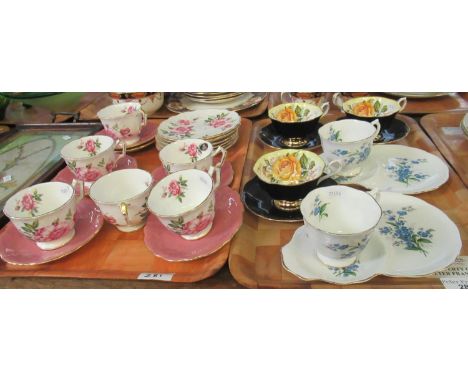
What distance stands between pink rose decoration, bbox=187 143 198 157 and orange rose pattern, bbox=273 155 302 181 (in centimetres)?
26

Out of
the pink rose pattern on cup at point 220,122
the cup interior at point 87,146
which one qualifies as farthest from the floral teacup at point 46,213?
the pink rose pattern on cup at point 220,122

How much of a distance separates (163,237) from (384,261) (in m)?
0.52

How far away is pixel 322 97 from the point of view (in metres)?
1.54

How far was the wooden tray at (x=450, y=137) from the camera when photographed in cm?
Answer: 115

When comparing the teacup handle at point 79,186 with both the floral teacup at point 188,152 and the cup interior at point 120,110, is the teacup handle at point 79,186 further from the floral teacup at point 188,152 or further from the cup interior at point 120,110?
the cup interior at point 120,110

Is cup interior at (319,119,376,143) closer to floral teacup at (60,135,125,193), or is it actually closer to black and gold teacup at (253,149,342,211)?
black and gold teacup at (253,149,342,211)

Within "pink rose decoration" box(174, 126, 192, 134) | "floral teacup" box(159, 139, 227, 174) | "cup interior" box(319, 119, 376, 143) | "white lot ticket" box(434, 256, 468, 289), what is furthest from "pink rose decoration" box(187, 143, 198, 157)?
"white lot ticket" box(434, 256, 468, 289)

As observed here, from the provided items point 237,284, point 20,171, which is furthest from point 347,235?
point 20,171

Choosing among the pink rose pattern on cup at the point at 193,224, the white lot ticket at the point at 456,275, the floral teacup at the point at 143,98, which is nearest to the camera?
the white lot ticket at the point at 456,275

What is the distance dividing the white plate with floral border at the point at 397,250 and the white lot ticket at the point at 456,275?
0.07 feet

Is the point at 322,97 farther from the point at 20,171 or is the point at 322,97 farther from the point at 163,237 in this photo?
the point at 20,171

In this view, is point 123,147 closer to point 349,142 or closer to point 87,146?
point 87,146

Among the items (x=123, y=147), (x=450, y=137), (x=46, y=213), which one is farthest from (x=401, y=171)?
(x=46, y=213)

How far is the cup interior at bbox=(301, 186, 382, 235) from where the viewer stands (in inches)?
34.9
